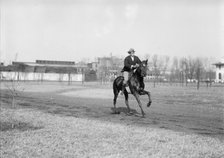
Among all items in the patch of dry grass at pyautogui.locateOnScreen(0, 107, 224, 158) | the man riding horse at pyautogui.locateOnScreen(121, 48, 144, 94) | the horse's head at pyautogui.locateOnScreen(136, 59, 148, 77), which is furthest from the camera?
the man riding horse at pyautogui.locateOnScreen(121, 48, 144, 94)

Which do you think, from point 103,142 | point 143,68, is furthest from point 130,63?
point 103,142

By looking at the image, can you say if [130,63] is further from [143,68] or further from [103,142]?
[103,142]

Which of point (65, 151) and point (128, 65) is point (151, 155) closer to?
point (65, 151)

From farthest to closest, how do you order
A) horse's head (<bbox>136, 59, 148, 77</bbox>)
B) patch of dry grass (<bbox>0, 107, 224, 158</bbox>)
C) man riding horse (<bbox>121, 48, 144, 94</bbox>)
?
man riding horse (<bbox>121, 48, 144, 94</bbox>) < horse's head (<bbox>136, 59, 148, 77</bbox>) < patch of dry grass (<bbox>0, 107, 224, 158</bbox>)

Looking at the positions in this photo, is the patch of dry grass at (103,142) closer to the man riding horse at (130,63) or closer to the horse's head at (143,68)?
the horse's head at (143,68)

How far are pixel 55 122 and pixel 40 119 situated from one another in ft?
3.78

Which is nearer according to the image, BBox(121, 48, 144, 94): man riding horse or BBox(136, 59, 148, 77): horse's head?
BBox(136, 59, 148, 77): horse's head

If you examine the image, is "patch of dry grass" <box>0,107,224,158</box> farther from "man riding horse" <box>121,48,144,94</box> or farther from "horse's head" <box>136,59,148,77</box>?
"man riding horse" <box>121,48,144,94</box>

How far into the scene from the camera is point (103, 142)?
7711 millimetres

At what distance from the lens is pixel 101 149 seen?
6.98 m

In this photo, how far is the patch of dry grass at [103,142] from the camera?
6665mm

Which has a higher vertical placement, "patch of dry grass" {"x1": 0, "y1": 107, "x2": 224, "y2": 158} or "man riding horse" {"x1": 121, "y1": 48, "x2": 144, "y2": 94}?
"man riding horse" {"x1": 121, "y1": 48, "x2": 144, "y2": 94}

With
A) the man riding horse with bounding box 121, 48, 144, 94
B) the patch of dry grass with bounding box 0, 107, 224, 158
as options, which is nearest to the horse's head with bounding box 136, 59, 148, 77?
the man riding horse with bounding box 121, 48, 144, 94

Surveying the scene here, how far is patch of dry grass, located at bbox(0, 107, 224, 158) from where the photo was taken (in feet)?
21.9
